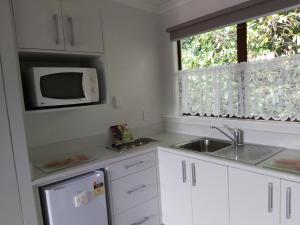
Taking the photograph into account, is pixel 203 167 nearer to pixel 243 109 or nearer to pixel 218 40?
pixel 243 109

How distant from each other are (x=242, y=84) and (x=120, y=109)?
4.05 ft

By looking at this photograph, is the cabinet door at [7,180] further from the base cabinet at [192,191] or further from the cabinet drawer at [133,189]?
the base cabinet at [192,191]

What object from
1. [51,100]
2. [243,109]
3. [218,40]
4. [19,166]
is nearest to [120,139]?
[51,100]

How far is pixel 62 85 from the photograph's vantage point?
1654 millimetres

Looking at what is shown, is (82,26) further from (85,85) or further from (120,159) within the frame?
(120,159)

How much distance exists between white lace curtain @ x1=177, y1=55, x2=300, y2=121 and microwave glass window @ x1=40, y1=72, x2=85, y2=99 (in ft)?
3.93

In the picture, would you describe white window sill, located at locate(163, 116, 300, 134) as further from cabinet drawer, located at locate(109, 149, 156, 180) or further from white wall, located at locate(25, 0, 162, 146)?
cabinet drawer, located at locate(109, 149, 156, 180)

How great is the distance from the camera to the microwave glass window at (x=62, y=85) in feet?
5.11

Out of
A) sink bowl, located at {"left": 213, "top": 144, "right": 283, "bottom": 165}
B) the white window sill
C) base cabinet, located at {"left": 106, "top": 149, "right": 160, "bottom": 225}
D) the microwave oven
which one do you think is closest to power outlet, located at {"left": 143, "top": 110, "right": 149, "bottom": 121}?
the white window sill

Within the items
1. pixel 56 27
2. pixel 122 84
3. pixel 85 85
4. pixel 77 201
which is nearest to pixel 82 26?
pixel 56 27

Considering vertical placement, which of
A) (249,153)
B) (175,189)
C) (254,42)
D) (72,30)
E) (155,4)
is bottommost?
(175,189)

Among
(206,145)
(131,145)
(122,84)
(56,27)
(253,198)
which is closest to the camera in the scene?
(253,198)

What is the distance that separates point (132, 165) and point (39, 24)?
Answer: 4.23 ft

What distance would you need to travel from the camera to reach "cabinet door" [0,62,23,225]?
1252 millimetres
